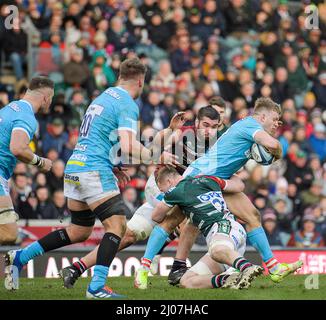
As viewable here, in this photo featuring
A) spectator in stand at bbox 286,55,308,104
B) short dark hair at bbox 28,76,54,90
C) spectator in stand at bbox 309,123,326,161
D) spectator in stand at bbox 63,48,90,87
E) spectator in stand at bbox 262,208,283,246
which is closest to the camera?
short dark hair at bbox 28,76,54,90

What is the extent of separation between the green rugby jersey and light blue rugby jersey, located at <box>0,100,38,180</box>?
169 centimetres

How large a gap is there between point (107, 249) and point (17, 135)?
5.32 ft

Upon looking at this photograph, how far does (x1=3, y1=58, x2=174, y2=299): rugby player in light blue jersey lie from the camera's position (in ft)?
32.9

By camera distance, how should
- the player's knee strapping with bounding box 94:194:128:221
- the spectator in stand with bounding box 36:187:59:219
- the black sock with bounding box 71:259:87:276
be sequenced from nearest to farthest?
the player's knee strapping with bounding box 94:194:128:221 < the black sock with bounding box 71:259:87:276 < the spectator in stand with bounding box 36:187:59:219

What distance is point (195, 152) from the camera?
12297 millimetres

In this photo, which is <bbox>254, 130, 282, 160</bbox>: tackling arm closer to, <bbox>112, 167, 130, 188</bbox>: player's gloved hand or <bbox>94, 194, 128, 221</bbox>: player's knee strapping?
<bbox>112, 167, 130, 188</bbox>: player's gloved hand

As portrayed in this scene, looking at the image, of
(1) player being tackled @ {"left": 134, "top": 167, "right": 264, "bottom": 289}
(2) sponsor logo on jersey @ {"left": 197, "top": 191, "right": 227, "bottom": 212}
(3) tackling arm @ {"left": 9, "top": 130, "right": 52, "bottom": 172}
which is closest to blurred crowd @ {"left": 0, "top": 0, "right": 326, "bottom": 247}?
(1) player being tackled @ {"left": 134, "top": 167, "right": 264, "bottom": 289}

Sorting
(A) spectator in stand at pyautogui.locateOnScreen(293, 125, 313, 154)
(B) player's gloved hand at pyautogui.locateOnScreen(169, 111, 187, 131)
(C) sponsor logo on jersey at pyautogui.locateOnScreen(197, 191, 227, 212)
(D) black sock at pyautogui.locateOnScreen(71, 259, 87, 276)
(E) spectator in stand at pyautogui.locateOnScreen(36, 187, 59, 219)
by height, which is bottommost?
(E) spectator in stand at pyautogui.locateOnScreen(36, 187, 59, 219)

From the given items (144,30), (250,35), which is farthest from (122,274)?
(250,35)

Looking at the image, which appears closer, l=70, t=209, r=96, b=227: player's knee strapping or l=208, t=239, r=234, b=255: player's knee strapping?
l=208, t=239, r=234, b=255: player's knee strapping

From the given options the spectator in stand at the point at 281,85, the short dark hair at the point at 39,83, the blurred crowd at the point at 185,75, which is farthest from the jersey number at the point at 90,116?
the spectator in stand at the point at 281,85

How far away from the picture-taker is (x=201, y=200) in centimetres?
1069

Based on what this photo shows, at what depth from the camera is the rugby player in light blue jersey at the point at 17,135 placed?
419 inches

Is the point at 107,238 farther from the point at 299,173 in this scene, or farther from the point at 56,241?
the point at 299,173
